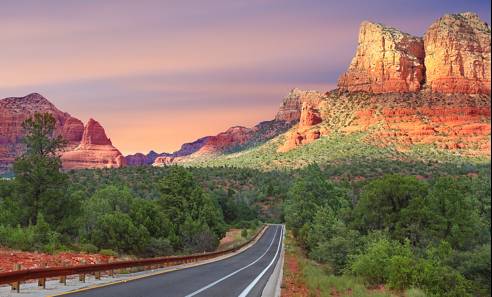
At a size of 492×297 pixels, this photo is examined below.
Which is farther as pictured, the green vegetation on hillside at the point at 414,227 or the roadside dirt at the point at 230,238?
the roadside dirt at the point at 230,238

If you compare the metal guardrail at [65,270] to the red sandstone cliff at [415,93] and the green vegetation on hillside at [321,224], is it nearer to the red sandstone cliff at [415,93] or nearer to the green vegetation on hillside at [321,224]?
the green vegetation on hillside at [321,224]

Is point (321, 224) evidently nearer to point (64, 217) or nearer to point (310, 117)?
point (64, 217)

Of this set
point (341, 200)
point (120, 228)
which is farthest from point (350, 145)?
point (120, 228)

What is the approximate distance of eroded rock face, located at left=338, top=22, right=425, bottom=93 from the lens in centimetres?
17412

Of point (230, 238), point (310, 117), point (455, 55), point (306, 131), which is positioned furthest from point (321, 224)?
point (455, 55)

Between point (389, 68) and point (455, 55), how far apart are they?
21.9m

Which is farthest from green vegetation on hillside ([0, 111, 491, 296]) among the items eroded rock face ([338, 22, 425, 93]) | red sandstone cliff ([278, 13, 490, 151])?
eroded rock face ([338, 22, 425, 93])

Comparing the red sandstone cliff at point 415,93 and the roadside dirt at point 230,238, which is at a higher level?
the red sandstone cliff at point 415,93

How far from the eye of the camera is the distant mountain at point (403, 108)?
5084 inches

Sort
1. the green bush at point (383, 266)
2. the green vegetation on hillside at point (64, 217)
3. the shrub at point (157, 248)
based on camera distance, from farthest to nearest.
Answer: the shrub at point (157, 248)
the green vegetation on hillside at point (64, 217)
the green bush at point (383, 266)

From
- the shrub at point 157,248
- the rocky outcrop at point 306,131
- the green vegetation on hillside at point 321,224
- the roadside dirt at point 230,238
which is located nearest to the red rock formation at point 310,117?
the rocky outcrop at point 306,131

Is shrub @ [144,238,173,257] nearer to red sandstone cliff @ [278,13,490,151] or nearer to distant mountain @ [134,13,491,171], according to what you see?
distant mountain @ [134,13,491,171]

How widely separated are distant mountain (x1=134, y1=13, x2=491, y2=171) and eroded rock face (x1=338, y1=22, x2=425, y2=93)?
0.33 meters

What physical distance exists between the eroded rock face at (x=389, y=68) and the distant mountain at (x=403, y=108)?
1.08ft
